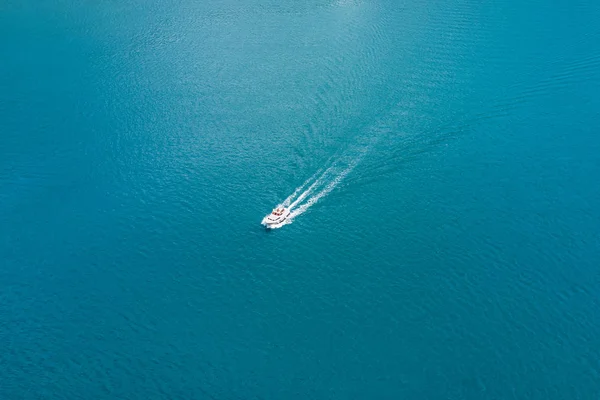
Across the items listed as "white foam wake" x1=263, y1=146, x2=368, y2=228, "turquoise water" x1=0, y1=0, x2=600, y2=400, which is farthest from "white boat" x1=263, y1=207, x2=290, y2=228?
"turquoise water" x1=0, y1=0, x2=600, y2=400

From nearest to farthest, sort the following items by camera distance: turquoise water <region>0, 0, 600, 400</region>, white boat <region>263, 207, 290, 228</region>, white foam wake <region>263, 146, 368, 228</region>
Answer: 1. turquoise water <region>0, 0, 600, 400</region>
2. white boat <region>263, 207, 290, 228</region>
3. white foam wake <region>263, 146, 368, 228</region>

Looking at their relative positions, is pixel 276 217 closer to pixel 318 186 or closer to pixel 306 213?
pixel 306 213

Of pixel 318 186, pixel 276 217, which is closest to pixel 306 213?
pixel 276 217

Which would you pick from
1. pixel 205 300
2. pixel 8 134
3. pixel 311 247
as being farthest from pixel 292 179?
pixel 8 134

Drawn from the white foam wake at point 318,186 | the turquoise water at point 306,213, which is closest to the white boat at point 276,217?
the white foam wake at point 318,186

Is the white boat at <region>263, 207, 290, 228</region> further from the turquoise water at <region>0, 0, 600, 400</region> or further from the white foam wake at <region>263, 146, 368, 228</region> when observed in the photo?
the turquoise water at <region>0, 0, 600, 400</region>
